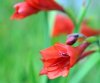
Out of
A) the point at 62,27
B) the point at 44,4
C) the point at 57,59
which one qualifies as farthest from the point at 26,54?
the point at 57,59

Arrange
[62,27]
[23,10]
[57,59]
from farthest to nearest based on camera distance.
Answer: [62,27], [23,10], [57,59]

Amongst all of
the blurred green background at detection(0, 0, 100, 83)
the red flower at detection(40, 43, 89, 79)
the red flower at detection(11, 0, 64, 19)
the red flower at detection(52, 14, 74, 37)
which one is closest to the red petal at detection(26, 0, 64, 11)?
the red flower at detection(11, 0, 64, 19)

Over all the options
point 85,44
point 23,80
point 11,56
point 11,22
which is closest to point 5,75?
point 23,80

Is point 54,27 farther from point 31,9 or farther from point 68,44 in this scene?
point 68,44

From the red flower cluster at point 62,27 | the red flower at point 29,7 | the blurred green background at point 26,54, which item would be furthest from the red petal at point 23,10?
the red flower cluster at point 62,27

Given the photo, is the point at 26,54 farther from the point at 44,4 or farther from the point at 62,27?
the point at 44,4

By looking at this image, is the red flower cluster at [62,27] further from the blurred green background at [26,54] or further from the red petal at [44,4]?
the red petal at [44,4]
